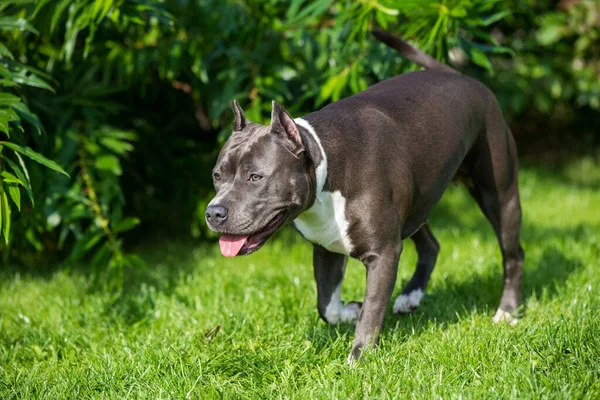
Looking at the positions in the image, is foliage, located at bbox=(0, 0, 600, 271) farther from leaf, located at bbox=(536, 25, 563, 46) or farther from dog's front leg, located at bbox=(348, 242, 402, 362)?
dog's front leg, located at bbox=(348, 242, 402, 362)

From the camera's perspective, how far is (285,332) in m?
3.71

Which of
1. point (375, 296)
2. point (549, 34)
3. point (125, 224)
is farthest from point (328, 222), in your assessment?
point (549, 34)

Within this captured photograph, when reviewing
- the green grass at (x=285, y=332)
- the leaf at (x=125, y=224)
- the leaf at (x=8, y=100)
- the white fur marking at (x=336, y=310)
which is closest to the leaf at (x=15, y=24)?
the leaf at (x=8, y=100)

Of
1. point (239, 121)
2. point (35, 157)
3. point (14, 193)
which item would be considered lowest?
point (14, 193)

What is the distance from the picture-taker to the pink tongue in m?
3.06

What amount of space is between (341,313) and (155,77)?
2.87 metres

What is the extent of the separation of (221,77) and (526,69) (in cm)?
359

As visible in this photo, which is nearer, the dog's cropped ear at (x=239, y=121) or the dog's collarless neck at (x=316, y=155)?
the dog's collarless neck at (x=316, y=155)

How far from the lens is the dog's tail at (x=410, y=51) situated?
160 inches

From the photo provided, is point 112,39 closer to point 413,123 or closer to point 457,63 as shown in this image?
point 413,123

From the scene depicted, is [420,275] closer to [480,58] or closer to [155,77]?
[480,58]

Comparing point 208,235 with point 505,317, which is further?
point 208,235

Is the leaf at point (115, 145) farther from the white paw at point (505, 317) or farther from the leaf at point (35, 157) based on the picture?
the white paw at point (505, 317)

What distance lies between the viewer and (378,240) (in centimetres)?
327
